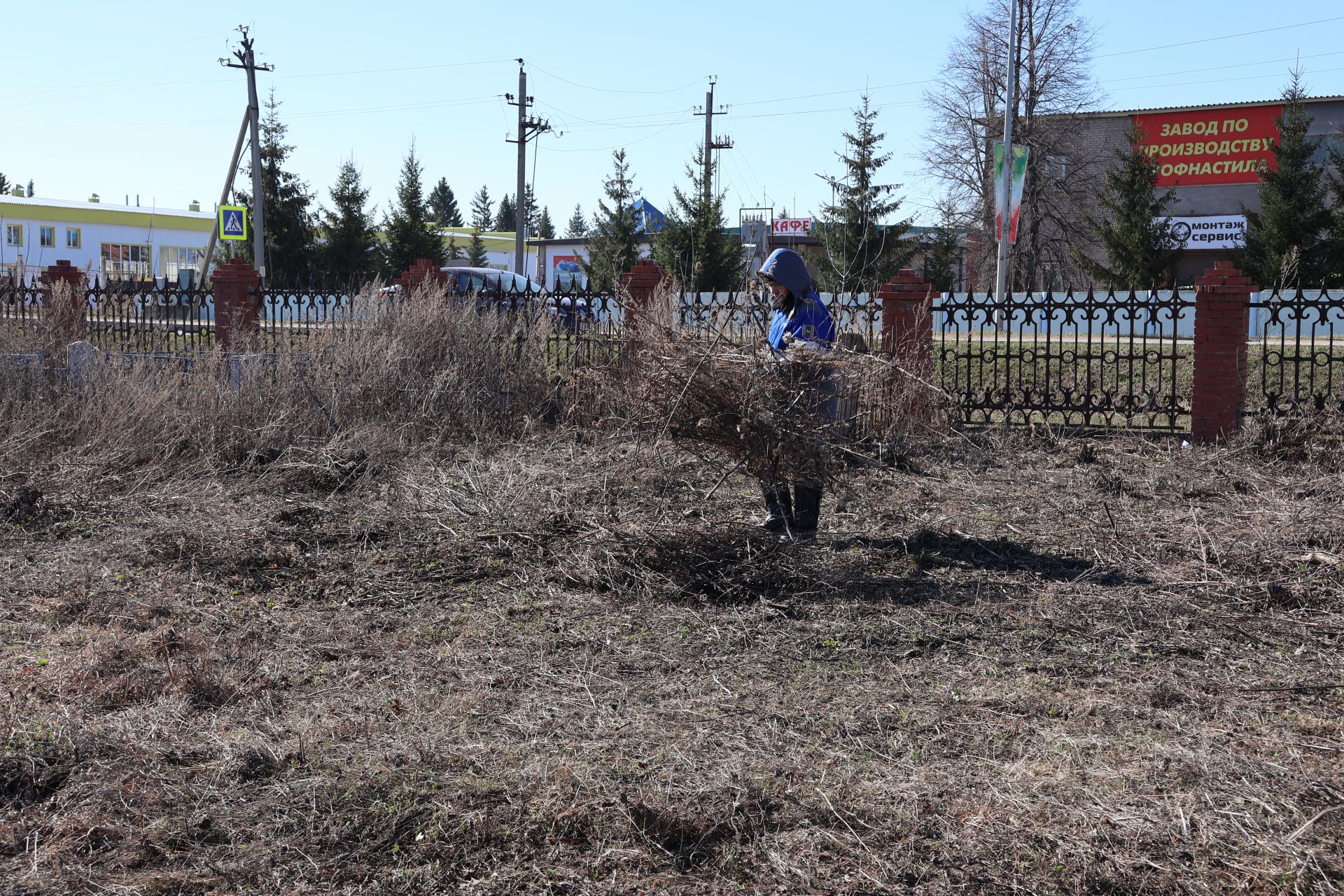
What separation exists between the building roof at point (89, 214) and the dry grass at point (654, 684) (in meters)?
52.8

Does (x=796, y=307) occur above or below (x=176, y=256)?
below

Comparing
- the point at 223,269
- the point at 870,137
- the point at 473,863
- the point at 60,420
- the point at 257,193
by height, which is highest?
the point at 870,137

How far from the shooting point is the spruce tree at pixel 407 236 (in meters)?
35.9

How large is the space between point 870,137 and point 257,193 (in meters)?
17.0

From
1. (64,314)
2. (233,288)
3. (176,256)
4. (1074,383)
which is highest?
(176,256)

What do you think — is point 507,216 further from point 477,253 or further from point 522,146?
point 522,146

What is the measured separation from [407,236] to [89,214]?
30.0m

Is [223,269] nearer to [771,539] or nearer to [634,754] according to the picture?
[771,539]

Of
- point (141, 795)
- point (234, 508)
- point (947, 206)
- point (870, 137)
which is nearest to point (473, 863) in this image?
point (141, 795)

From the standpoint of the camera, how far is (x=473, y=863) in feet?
9.37

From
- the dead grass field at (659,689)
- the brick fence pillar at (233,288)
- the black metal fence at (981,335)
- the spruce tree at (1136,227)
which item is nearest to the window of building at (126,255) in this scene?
the spruce tree at (1136,227)

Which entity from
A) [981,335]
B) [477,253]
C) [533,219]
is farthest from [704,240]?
[533,219]

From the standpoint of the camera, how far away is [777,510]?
617 cm

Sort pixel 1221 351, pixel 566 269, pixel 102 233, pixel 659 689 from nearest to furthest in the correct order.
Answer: pixel 659 689
pixel 1221 351
pixel 566 269
pixel 102 233
